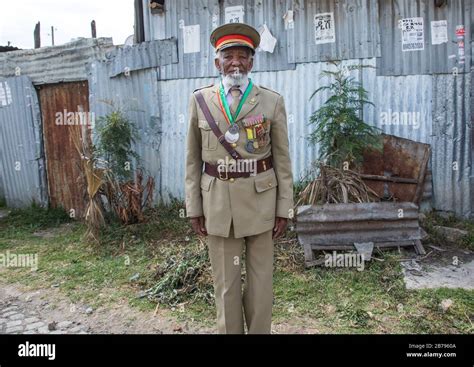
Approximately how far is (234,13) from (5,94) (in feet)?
15.0

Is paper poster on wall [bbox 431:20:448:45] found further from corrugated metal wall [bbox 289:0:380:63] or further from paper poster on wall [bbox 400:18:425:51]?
corrugated metal wall [bbox 289:0:380:63]

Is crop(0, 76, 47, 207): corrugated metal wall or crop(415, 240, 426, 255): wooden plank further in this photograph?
crop(0, 76, 47, 207): corrugated metal wall

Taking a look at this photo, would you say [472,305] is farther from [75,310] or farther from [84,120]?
[84,120]

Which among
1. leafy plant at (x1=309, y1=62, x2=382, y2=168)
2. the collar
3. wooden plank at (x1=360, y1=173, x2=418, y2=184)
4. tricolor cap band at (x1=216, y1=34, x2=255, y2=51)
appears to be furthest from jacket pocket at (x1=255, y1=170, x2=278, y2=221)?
wooden plank at (x1=360, y1=173, x2=418, y2=184)

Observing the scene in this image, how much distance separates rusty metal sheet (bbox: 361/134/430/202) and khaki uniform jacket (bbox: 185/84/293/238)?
9.93 feet

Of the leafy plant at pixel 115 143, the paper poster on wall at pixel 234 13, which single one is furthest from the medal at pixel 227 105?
the paper poster on wall at pixel 234 13

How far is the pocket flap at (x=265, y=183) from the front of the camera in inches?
110

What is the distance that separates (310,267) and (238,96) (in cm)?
237

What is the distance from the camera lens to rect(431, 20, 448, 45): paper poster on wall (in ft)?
17.7

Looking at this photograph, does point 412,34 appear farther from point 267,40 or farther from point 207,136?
point 207,136

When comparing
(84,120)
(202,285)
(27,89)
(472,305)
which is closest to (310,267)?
(202,285)

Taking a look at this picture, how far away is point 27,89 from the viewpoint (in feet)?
24.4

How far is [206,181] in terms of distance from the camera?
288 centimetres

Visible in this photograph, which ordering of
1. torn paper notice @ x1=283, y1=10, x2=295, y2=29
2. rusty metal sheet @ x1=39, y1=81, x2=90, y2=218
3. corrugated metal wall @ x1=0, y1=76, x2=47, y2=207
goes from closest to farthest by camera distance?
1. torn paper notice @ x1=283, y1=10, x2=295, y2=29
2. rusty metal sheet @ x1=39, y1=81, x2=90, y2=218
3. corrugated metal wall @ x1=0, y1=76, x2=47, y2=207
